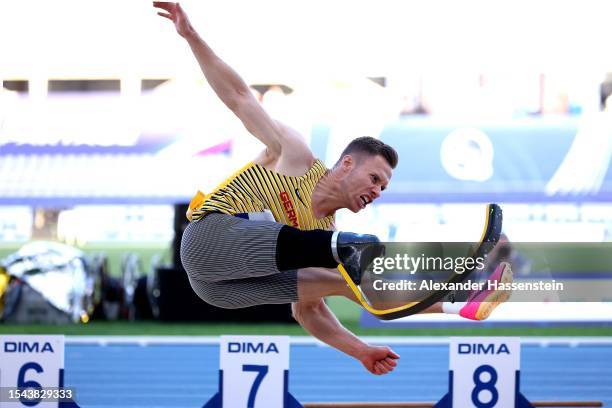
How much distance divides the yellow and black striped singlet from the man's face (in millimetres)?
106

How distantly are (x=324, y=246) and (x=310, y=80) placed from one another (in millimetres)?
2915

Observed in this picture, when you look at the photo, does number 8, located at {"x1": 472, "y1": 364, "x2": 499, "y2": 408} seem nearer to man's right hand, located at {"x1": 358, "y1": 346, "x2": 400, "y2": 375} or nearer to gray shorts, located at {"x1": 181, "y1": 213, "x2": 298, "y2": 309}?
man's right hand, located at {"x1": 358, "y1": 346, "x2": 400, "y2": 375}

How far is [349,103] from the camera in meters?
6.15

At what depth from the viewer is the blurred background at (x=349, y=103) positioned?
17.9ft

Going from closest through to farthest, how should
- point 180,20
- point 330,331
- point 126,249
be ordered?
point 180,20
point 330,331
point 126,249

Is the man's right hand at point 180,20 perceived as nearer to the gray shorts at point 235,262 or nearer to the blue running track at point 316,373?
the gray shorts at point 235,262

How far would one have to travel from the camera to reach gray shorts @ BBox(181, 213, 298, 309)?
11.2 feet

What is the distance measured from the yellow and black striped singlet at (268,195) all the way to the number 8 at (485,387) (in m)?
0.83

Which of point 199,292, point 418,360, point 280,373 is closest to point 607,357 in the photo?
point 418,360

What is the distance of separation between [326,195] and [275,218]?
208 mm

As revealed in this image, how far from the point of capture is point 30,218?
8.16m

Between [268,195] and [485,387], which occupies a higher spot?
[268,195]

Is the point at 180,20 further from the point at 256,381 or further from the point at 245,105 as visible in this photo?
the point at 256,381

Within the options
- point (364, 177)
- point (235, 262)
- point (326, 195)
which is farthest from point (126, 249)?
point (235, 262)
